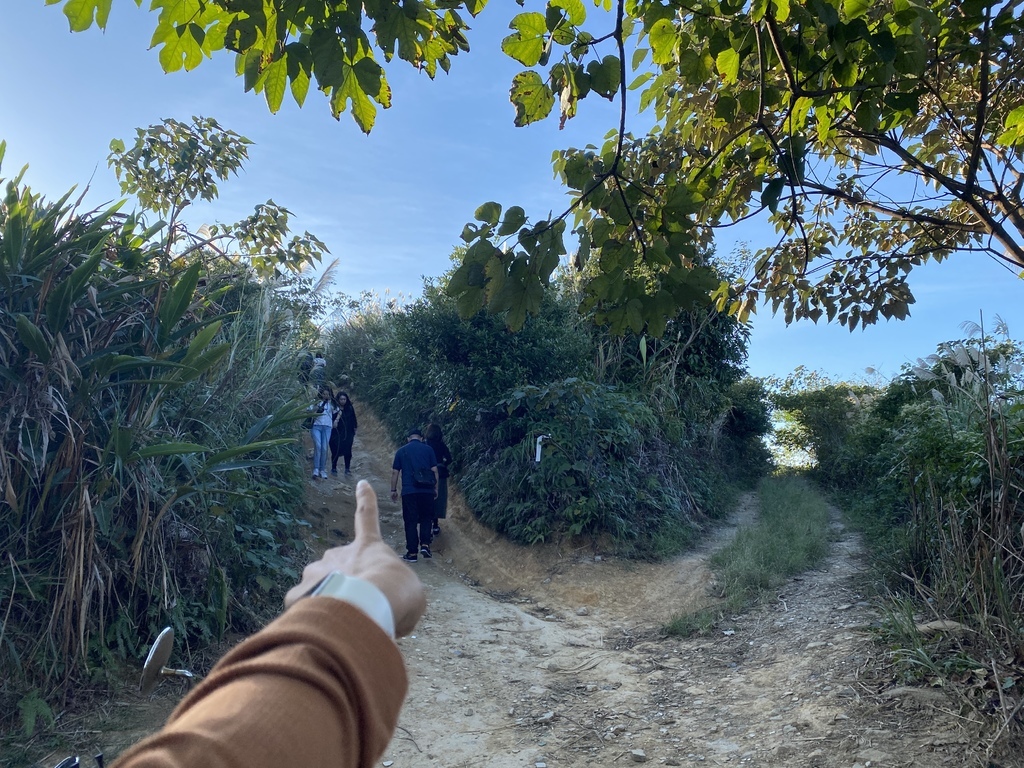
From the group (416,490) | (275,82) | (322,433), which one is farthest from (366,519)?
(322,433)

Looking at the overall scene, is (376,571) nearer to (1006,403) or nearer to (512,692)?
(512,692)

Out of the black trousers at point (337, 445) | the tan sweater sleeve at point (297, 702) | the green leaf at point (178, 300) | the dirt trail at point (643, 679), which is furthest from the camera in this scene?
the black trousers at point (337, 445)

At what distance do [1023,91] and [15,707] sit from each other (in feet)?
23.7

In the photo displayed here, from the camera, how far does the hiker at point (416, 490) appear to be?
31.8ft

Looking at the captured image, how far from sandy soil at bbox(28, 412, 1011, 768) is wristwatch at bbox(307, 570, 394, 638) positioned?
408cm

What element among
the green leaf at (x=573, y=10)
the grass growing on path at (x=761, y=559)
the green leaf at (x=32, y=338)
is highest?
the green leaf at (x=573, y=10)

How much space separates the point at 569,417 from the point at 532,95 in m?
7.81

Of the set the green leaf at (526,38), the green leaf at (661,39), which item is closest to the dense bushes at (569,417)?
the green leaf at (661,39)

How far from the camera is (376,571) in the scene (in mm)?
1054

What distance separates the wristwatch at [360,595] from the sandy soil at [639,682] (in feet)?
13.4

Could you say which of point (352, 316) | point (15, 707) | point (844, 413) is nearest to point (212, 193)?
point (15, 707)

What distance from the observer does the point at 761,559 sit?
8.62 meters

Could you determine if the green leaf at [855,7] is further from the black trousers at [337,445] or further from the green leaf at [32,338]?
the black trousers at [337,445]

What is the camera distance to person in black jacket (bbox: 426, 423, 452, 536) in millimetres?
10609
